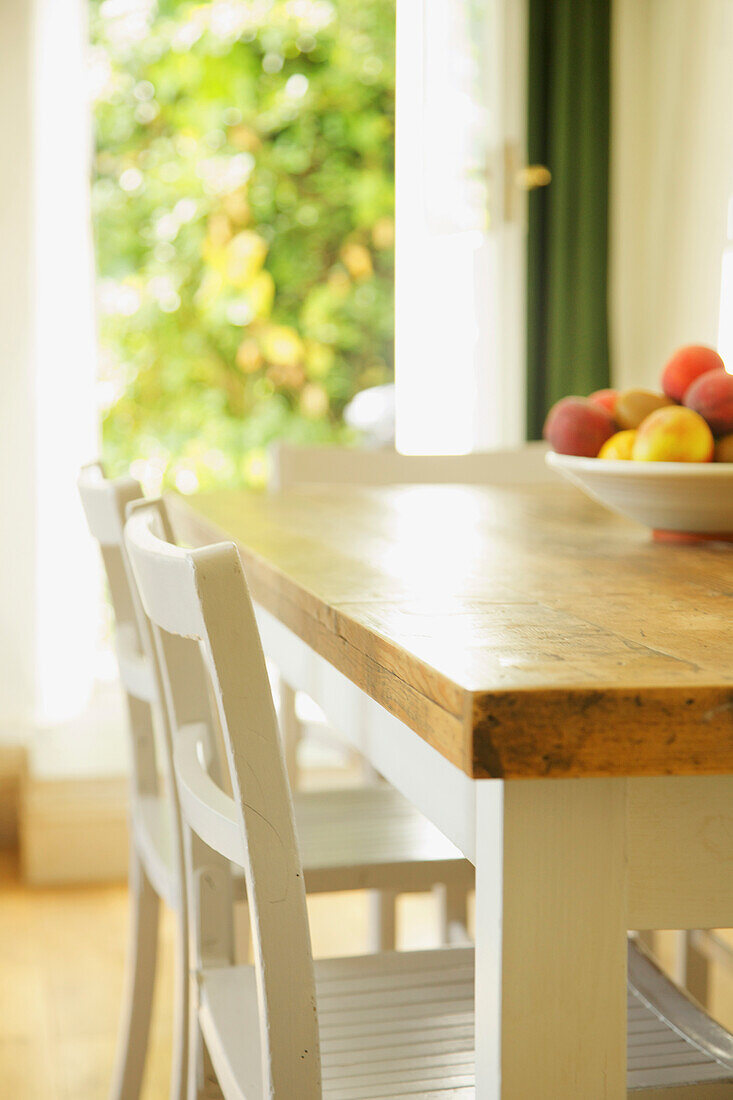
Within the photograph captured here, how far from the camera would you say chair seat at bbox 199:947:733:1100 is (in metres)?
0.90

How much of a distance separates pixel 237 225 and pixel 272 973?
404 centimetres

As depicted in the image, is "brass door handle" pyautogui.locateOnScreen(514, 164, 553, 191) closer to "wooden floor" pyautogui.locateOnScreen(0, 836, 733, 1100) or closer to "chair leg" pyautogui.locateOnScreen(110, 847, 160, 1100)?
"wooden floor" pyautogui.locateOnScreen(0, 836, 733, 1100)

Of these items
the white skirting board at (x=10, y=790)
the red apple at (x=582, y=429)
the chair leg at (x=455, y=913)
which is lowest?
the white skirting board at (x=10, y=790)

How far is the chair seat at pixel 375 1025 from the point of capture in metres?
0.90

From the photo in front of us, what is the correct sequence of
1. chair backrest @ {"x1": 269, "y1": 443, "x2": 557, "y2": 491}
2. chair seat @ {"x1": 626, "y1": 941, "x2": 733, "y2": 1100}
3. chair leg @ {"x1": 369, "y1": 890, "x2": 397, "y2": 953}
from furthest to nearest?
chair backrest @ {"x1": 269, "y1": 443, "x2": 557, "y2": 491} < chair leg @ {"x1": 369, "y1": 890, "x2": 397, "y2": 953} < chair seat @ {"x1": 626, "y1": 941, "x2": 733, "y2": 1100}

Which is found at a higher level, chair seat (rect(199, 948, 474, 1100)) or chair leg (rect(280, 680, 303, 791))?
chair seat (rect(199, 948, 474, 1100))

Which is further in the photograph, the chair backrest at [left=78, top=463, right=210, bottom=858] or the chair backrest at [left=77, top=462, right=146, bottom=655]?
the chair backrest at [left=77, top=462, right=146, bottom=655]

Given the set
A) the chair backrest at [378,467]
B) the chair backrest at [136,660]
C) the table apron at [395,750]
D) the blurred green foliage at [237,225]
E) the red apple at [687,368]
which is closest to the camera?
the table apron at [395,750]

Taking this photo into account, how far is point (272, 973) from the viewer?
758 mm

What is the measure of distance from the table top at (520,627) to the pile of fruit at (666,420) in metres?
0.09

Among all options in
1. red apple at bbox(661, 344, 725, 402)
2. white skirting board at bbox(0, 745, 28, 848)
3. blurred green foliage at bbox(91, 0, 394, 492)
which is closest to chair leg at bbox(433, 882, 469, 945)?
red apple at bbox(661, 344, 725, 402)

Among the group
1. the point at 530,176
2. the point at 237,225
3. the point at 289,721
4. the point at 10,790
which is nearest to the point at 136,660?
the point at 289,721

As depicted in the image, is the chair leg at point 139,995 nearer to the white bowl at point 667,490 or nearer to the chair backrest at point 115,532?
the chair backrest at point 115,532

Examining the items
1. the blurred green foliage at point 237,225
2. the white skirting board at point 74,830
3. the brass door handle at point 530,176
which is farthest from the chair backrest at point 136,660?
the blurred green foliage at point 237,225
